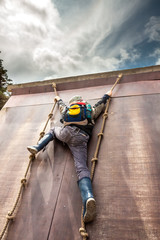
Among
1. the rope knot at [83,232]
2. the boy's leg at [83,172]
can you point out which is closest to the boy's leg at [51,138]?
the boy's leg at [83,172]

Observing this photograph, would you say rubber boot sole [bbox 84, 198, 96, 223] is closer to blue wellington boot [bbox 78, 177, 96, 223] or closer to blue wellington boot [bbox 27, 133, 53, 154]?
blue wellington boot [bbox 78, 177, 96, 223]

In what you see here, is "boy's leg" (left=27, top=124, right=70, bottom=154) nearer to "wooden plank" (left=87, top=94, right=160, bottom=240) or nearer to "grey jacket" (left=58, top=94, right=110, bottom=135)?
"grey jacket" (left=58, top=94, right=110, bottom=135)

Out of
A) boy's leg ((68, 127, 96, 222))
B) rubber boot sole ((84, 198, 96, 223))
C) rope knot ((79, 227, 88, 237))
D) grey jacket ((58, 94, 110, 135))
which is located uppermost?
grey jacket ((58, 94, 110, 135))

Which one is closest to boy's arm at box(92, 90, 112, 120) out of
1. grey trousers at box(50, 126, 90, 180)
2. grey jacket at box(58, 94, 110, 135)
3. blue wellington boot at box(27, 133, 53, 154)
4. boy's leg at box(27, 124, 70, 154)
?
grey jacket at box(58, 94, 110, 135)

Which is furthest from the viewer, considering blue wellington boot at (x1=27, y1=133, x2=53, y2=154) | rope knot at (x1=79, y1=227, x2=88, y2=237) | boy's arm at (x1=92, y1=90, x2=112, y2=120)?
boy's arm at (x1=92, y1=90, x2=112, y2=120)

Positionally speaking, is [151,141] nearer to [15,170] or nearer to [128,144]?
[128,144]

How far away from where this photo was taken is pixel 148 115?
Answer: 2379mm

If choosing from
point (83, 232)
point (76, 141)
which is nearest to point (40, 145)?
point (76, 141)

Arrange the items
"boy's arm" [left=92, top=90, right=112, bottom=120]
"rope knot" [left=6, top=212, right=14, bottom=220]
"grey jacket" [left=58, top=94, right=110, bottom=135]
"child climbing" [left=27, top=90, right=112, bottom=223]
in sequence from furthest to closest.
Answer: "boy's arm" [left=92, top=90, right=112, bottom=120], "grey jacket" [left=58, top=94, right=110, bottom=135], "child climbing" [left=27, top=90, right=112, bottom=223], "rope knot" [left=6, top=212, right=14, bottom=220]

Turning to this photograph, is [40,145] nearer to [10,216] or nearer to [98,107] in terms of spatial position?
[10,216]

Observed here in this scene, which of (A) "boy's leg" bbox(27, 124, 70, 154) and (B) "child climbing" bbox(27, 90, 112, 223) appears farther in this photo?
(A) "boy's leg" bbox(27, 124, 70, 154)

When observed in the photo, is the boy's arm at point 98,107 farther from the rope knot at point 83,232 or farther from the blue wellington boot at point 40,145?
the rope knot at point 83,232

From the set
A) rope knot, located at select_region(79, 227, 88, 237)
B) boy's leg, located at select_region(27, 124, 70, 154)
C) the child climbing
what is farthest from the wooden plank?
boy's leg, located at select_region(27, 124, 70, 154)

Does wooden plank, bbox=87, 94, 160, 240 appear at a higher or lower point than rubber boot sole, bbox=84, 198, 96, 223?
higher
